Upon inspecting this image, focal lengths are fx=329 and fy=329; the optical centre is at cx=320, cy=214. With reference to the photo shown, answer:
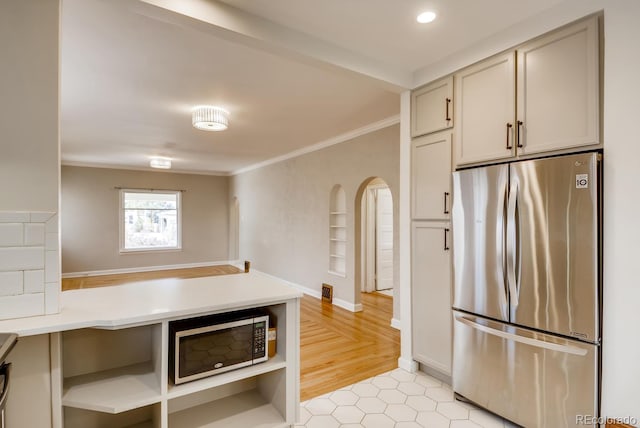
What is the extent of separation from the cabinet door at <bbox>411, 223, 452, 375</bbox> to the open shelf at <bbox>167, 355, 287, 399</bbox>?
1.37 meters

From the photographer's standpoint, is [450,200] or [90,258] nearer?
[450,200]

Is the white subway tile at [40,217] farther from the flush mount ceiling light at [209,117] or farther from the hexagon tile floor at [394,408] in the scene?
the flush mount ceiling light at [209,117]

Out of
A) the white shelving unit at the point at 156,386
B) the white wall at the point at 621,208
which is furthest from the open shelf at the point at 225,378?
the white wall at the point at 621,208

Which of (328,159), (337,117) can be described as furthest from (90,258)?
(337,117)

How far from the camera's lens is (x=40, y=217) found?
4.85ft

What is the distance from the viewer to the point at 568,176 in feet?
5.92

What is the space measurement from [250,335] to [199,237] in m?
7.60

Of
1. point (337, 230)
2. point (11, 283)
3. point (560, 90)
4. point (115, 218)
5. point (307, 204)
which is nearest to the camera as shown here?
point (11, 283)

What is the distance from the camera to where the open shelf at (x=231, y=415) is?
5.80 feet

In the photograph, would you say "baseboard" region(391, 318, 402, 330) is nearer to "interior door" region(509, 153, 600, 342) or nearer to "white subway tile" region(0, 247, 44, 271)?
"interior door" region(509, 153, 600, 342)

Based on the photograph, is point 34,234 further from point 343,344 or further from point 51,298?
point 343,344

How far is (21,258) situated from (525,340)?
2668 mm

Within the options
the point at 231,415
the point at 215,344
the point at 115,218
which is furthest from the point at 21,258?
the point at 115,218

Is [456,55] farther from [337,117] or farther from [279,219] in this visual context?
[279,219]
